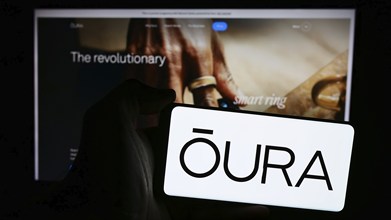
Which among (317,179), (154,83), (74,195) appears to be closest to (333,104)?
(154,83)

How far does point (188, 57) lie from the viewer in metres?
0.94

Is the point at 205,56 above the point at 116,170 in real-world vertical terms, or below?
above

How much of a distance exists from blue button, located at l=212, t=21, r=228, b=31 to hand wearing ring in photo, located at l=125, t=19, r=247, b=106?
11mm

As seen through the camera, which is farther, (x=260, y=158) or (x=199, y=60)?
(x=199, y=60)

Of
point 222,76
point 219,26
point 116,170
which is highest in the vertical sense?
point 219,26

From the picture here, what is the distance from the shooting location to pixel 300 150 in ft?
1.18

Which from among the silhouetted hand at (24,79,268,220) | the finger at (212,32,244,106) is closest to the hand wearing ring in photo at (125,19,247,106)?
the finger at (212,32,244,106)

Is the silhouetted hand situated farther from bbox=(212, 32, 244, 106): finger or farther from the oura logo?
bbox=(212, 32, 244, 106): finger

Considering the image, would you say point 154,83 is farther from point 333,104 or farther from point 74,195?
point 74,195

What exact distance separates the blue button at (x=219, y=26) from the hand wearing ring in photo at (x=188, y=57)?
0.01 m

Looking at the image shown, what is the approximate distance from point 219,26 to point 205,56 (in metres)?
0.09

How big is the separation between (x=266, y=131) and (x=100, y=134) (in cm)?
19

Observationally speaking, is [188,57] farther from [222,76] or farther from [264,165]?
[264,165]

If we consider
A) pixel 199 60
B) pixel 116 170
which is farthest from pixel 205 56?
pixel 116 170
